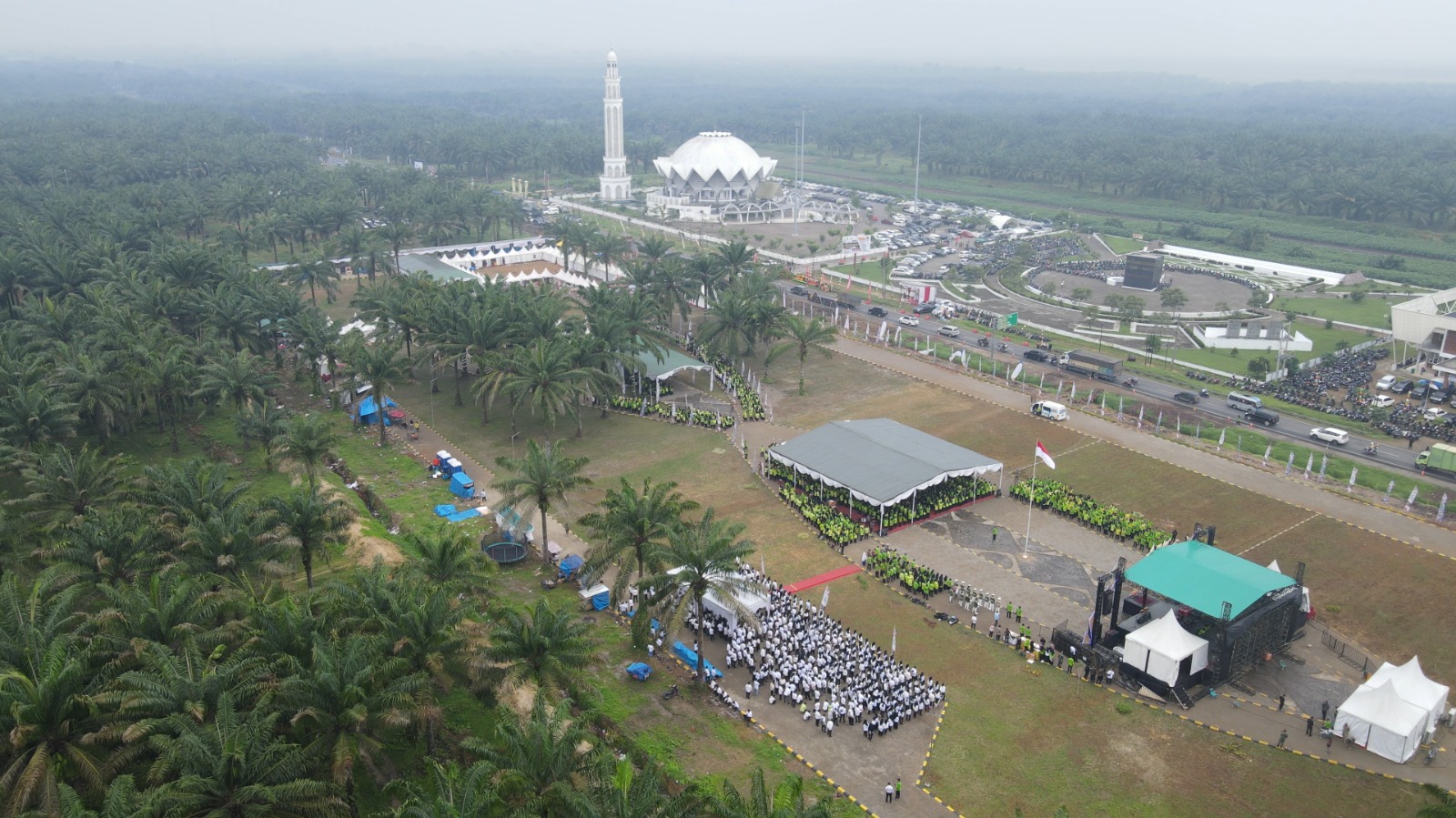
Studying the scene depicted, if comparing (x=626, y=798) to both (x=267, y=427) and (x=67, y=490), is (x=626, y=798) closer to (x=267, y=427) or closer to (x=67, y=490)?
(x=67, y=490)

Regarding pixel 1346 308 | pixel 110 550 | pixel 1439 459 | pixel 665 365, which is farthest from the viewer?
pixel 1346 308

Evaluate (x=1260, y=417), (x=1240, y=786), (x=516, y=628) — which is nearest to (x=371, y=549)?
(x=516, y=628)

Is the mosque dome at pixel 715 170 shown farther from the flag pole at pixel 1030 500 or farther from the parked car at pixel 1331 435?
the parked car at pixel 1331 435

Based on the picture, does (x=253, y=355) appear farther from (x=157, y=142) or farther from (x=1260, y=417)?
(x=157, y=142)

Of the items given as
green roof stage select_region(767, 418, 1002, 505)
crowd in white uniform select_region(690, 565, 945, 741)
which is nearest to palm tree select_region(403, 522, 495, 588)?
crowd in white uniform select_region(690, 565, 945, 741)

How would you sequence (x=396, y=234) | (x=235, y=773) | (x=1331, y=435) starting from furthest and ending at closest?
(x=396, y=234), (x=1331, y=435), (x=235, y=773)

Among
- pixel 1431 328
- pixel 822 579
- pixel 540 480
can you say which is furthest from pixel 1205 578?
pixel 1431 328
